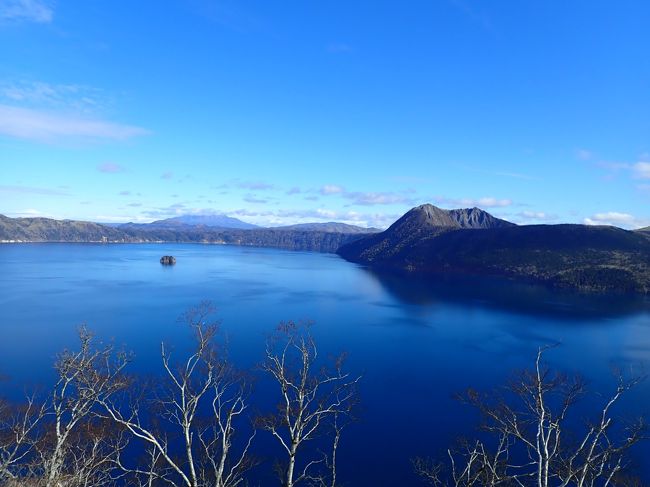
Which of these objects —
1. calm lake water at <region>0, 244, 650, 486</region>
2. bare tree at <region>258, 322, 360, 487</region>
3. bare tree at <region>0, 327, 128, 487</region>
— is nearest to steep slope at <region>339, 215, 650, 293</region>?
calm lake water at <region>0, 244, 650, 486</region>

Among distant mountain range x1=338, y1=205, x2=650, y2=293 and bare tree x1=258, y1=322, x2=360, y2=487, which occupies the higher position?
distant mountain range x1=338, y1=205, x2=650, y2=293

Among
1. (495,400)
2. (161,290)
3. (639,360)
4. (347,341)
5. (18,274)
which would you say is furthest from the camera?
(18,274)

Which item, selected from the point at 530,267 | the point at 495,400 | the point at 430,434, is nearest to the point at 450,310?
the point at 495,400

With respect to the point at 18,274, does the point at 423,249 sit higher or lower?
higher

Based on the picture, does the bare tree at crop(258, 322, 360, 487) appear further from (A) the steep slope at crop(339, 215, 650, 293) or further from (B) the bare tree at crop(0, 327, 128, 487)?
(A) the steep slope at crop(339, 215, 650, 293)

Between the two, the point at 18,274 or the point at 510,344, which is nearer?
the point at 510,344

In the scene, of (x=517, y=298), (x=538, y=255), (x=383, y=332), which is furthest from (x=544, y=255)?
(x=383, y=332)

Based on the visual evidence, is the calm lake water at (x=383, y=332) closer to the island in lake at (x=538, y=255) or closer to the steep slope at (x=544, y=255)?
the steep slope at (x=544, y=255)

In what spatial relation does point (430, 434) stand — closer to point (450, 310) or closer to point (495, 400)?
point (495, 400)
